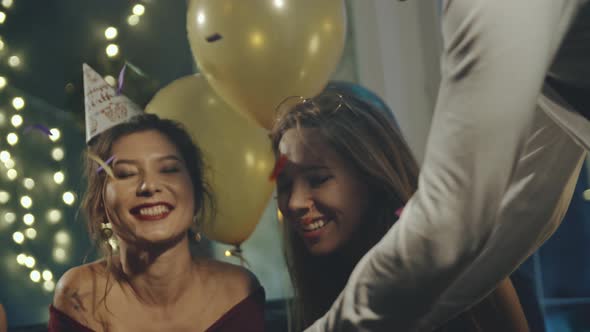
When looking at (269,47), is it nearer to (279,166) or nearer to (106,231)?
(279,166)

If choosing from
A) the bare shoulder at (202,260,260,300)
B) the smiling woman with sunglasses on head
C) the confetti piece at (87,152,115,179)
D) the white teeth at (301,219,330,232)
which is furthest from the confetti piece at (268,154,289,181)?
the confetti piece at (87,152,115,179)

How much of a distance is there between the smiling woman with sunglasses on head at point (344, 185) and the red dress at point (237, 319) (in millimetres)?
173

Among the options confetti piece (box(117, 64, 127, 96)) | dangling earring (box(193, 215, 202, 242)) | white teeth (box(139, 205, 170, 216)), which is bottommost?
dangling earring (box(193, 215, 202, 242))

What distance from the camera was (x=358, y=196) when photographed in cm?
127

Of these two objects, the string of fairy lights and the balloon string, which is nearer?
the balloon string

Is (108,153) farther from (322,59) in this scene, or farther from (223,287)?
(322,59)

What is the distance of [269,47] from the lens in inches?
48.8

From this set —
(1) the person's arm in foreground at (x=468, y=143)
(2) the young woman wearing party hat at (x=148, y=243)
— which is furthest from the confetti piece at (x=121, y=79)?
(1) the person's arm in foreground at (x=468, y=143)

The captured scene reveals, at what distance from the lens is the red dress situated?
4.63 feet

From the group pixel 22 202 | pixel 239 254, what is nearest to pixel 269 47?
pixel 239 254

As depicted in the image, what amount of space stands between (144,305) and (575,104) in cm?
97

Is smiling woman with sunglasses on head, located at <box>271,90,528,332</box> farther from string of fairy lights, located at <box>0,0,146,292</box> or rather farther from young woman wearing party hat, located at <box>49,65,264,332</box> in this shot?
string of fairy lights, located at <box>0,0,146,292</box>

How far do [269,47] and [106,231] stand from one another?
0.57 metres

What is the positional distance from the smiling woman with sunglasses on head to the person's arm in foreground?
30cm
